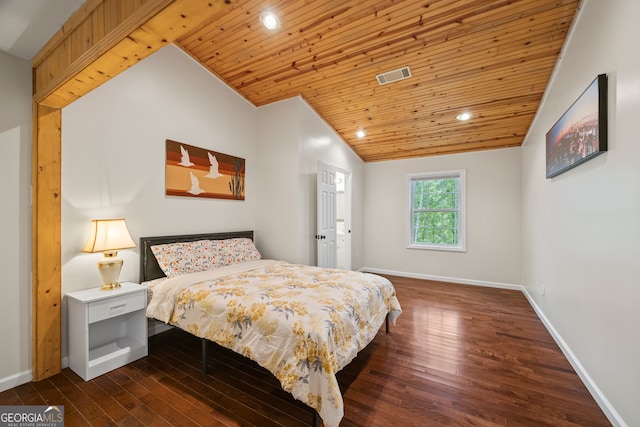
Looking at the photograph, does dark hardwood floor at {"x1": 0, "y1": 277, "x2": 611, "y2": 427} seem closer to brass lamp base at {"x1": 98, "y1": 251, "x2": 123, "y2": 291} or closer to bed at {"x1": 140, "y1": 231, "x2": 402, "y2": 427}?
bed at {"x1": 140, "y1": 231, "x2": 402, "y2": 427}

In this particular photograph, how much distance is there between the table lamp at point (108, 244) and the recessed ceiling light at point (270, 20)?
2271 mm

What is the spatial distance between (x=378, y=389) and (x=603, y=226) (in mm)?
1805

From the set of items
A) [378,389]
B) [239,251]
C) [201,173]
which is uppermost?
[201,173]

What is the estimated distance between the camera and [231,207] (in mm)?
3621

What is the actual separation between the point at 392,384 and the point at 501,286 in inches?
140

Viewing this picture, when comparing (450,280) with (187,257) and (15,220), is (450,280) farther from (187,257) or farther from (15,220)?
(15,220)

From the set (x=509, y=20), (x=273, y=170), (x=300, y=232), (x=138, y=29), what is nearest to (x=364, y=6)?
(x=509, y=20)

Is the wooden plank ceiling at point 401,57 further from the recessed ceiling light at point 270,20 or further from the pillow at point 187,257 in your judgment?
the pillow at point 187,257

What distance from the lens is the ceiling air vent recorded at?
303 cm

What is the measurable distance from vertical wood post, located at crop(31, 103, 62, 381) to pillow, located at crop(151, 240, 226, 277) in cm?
75

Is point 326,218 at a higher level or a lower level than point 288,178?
lower

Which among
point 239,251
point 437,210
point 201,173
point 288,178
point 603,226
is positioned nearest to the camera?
point 603,226

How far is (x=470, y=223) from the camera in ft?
15.5

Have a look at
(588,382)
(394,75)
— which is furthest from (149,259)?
(588,382)
